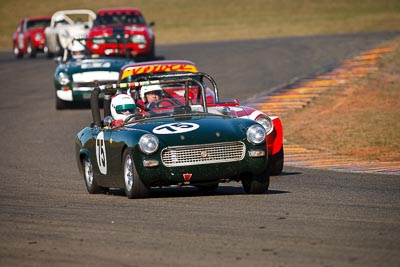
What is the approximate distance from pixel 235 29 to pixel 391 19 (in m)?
6.71

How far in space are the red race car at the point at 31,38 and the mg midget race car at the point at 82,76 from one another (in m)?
15.4

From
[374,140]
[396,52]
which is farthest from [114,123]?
[396,52]

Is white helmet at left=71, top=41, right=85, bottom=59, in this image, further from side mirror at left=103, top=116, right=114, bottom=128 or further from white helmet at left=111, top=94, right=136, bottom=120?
side mirror at left=103, top=116, right=114, bottom=128

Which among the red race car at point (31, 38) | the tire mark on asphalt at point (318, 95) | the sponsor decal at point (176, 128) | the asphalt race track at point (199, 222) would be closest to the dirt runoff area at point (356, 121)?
the tire mark on asphalt at point (318, 95)

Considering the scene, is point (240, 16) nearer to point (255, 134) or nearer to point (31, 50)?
point (31, 50)

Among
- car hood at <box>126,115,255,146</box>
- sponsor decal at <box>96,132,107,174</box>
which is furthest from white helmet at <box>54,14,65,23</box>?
car hood at <box>126,115,255,146</box>

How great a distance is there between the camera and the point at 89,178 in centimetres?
1202

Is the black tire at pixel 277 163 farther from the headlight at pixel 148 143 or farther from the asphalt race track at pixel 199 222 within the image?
the headlight at pixel 148 143

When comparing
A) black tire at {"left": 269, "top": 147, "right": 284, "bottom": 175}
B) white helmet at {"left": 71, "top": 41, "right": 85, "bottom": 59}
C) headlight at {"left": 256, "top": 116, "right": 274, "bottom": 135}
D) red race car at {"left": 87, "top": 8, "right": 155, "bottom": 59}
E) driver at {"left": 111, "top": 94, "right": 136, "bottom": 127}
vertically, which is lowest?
red race car at {"left": 87, "top": 8, "right": 155, "bottom": 59}

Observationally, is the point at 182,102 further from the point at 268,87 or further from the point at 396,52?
the point at 396,52

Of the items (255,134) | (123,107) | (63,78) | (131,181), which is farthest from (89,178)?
(63,78)

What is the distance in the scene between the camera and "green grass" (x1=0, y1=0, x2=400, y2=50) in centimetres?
4544

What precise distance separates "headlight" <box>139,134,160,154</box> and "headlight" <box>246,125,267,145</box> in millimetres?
860

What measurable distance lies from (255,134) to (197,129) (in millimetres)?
536
